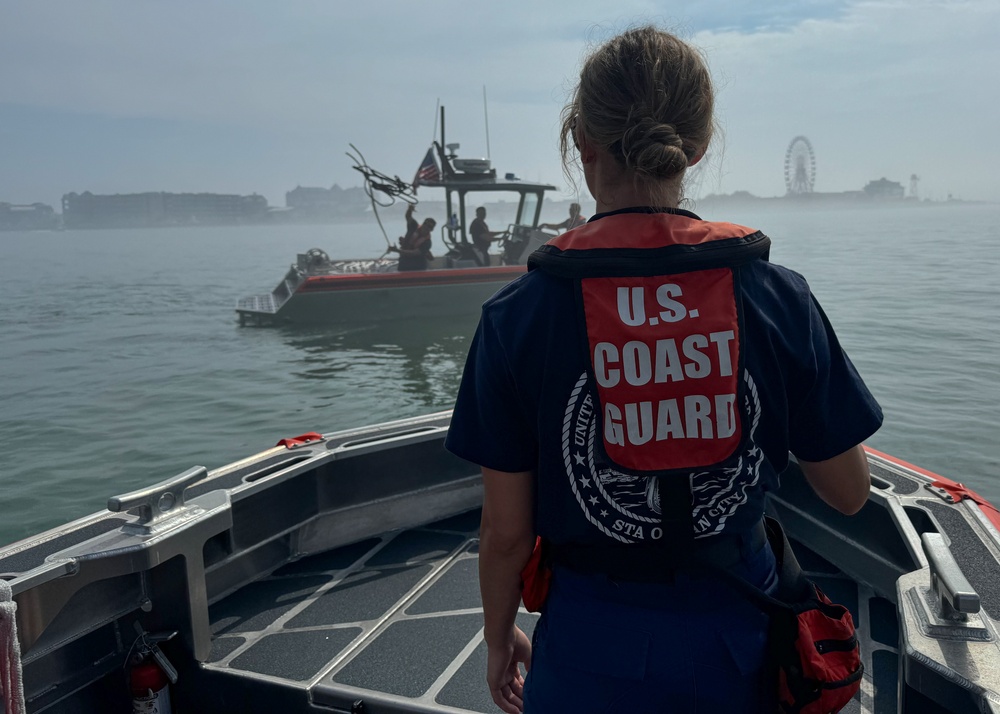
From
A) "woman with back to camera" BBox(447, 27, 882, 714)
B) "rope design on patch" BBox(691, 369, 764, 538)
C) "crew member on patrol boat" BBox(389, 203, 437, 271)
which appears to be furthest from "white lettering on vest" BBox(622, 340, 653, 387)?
"crew member on patrol boat" BBox(389, 203, 437, 271)

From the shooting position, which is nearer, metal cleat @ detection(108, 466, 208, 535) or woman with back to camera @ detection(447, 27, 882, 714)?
woman with back to camera @ detection(447, 27, 882, 714)

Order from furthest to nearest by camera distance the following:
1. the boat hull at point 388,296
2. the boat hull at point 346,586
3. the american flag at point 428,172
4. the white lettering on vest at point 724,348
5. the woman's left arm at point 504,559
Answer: the american flag at point 428,172
the boat hull at point 388,296
the boat hull at point 346,586
the woman's left arm at point 504,559
the white lettering on vest at point 724,348

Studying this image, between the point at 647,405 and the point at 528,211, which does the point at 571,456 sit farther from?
the point at 528,211

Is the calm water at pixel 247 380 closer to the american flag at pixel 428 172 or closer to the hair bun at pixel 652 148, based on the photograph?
the american flag at pixel 428 172

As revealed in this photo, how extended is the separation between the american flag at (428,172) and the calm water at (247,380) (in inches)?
122

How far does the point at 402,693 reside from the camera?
2.33 metres

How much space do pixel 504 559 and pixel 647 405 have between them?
0.32 m

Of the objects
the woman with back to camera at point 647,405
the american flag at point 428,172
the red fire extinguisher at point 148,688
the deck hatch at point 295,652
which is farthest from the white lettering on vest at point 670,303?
the american flag at point 428,172

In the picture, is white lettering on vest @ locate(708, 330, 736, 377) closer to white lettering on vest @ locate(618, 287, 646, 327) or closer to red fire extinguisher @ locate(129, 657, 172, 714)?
white lettering on vest @ locate(618, 287, 646, 327)

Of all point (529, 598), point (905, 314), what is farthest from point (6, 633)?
point (905, 314)

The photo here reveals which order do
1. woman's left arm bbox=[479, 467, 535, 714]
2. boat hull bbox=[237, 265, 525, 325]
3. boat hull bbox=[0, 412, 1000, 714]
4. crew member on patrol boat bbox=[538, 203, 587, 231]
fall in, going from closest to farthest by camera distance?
woman's left arm bbox=[479, 467, 535, 714] → boat hull bbox=[0, 412, 1000, 714] → crew member on patrol boat bbox=[538, 203, 587, 231] → boat hull bbox=[237, 265, 525, 325]

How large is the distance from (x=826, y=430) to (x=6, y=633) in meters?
1.72

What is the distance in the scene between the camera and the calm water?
855cm

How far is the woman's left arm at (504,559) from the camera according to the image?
1.12 meters
